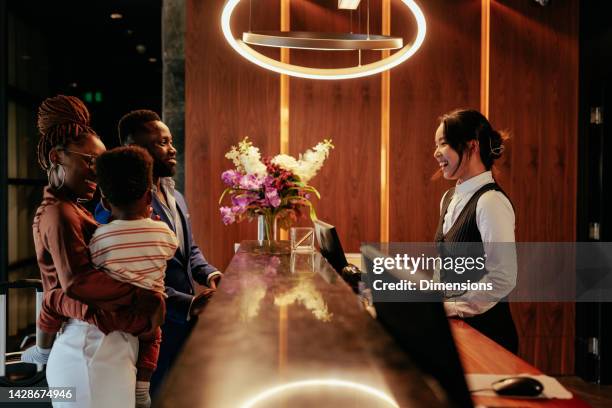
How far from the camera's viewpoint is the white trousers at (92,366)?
4.35 ft

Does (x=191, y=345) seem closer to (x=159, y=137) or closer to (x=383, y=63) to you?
(x=159, y=137)

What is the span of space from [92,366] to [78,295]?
0.23m

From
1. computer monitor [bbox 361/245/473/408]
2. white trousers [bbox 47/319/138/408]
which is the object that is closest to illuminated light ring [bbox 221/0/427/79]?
white trousers [bbox 47/319/138/408]

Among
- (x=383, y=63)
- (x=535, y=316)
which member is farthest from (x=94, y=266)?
(x=535, y=316)

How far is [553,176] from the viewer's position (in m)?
3.78

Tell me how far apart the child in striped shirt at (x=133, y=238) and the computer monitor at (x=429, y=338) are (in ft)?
2.58

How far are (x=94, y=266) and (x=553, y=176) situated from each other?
3.63 m

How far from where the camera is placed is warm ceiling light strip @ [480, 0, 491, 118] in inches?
146

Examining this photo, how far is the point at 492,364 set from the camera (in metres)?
1.15

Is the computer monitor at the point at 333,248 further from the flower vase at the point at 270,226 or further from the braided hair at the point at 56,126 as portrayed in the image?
the braided hair at the point at 56,126

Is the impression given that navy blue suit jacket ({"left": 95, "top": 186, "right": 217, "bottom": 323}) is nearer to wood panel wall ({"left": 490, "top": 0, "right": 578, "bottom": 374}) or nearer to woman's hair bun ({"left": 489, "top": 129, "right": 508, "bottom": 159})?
woman's hair bun ({"left": 489, "top": 129, "right": 508, "bottom": 159})

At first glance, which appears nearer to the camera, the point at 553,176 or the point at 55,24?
the point at 553,176

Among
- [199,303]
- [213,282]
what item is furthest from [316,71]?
[199,303]

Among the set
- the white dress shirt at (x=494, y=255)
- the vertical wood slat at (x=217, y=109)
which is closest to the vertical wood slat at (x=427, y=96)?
the vertical wood slat at (x=217, y=109)
